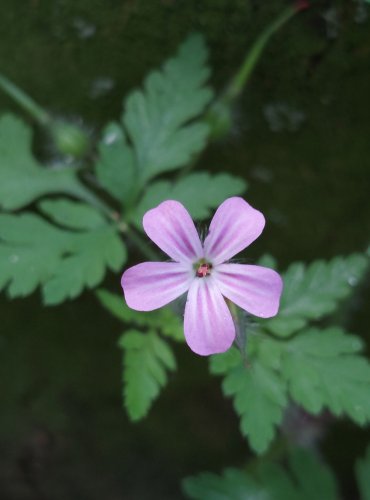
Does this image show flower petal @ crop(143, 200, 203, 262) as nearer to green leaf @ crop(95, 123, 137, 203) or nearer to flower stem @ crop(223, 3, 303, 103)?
green leaf @ crop(95, 123, 137, 203)

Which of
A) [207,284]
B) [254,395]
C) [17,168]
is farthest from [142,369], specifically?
[17,168]

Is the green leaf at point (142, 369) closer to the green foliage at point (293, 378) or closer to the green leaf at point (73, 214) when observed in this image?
the green foliage at point (293, 378)

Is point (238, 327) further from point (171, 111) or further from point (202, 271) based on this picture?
point (171, 111)

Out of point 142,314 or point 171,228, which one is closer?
point 171,228

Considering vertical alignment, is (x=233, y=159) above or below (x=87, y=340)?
above

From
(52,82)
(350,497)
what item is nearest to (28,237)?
(52,82)

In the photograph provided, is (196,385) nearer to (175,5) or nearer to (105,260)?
(105,260)
